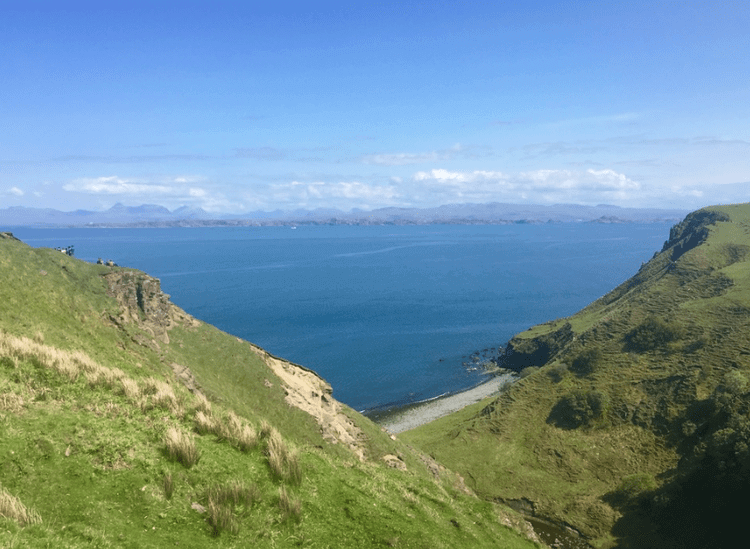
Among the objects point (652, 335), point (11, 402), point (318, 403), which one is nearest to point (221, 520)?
point (11, 402)

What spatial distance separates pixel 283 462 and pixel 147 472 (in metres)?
5.75

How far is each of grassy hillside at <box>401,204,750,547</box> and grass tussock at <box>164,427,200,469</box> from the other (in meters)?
45.7

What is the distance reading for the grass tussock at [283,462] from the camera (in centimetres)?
1961

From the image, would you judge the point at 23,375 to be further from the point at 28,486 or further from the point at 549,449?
the point at 549,449

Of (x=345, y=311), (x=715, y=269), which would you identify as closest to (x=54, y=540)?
(x=715, y=269)

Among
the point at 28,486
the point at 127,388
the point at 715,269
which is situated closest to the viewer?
the point at 28,486

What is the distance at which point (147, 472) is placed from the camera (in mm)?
16609

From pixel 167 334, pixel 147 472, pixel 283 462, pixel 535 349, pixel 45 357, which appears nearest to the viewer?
pixel 147 472

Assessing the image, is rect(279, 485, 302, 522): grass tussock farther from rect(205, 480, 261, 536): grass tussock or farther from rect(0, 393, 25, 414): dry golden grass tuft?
rect(0, 393, 25, 414): dry golden grass tuft

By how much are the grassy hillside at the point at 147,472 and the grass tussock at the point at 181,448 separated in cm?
4

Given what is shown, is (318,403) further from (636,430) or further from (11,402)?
(636,430)

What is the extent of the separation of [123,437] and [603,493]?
5387 centimetres

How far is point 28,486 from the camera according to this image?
45.9 ft

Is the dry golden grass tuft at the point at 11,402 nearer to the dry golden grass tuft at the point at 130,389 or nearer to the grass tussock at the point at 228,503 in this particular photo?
the dry golden grass tuft at the point at 130,389
